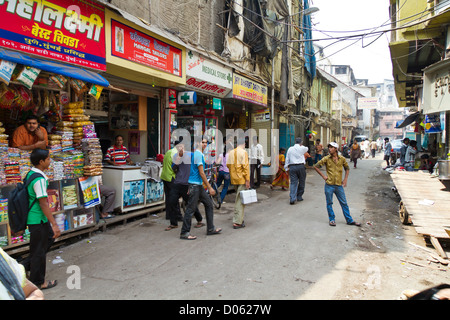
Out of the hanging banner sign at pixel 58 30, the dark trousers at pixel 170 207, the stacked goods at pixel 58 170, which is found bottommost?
the dark trousers at pixel 170 207

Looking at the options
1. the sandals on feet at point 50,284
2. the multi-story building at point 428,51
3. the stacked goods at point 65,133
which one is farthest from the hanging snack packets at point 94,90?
the multi-story building at point 428,51

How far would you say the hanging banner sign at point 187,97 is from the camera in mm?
8617

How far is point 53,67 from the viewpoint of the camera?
4.93 meters

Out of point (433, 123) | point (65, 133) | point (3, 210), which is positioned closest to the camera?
point (3, 210)

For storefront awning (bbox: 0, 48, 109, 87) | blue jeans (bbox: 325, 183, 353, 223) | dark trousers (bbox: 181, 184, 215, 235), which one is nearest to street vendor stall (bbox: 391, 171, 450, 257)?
blue jeans (bbox: 325, 183, 353, 223)

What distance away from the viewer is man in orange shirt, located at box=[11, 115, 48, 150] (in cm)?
497

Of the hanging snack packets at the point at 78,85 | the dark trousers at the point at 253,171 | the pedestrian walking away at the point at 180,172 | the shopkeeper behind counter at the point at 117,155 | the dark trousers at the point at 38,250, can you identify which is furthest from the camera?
the dark trousers at the point at 253,171

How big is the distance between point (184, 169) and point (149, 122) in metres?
3.16

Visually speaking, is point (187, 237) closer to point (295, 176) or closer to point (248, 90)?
point (295, 176)

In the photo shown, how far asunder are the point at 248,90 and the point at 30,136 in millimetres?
8231

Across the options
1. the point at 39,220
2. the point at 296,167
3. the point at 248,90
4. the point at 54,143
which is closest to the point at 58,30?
the point at 54,143

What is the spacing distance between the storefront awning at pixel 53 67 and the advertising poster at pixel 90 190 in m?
1.86

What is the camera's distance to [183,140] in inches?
253

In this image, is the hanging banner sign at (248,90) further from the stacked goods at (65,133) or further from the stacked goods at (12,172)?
the stacked goods at (12,172)
